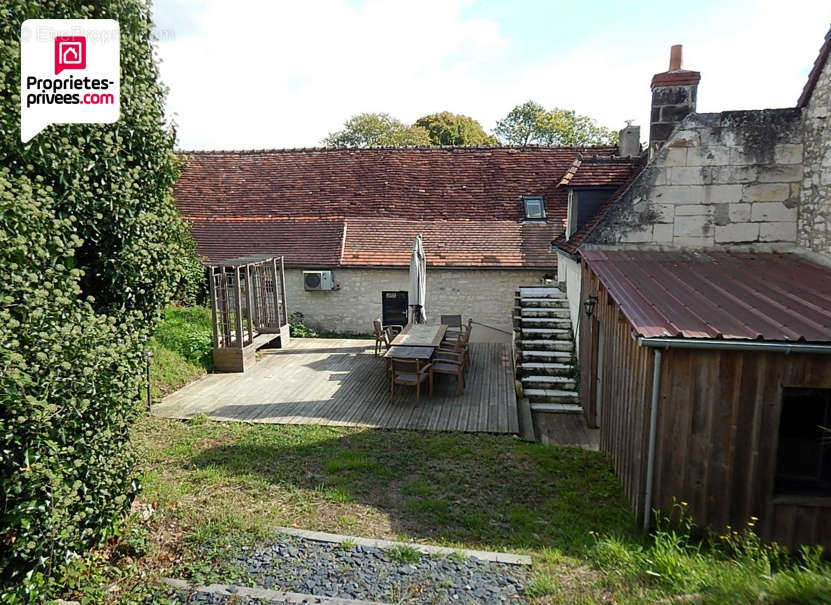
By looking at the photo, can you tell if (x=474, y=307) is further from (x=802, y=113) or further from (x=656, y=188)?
(x=802, y=113)

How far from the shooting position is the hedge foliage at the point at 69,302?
3.44m

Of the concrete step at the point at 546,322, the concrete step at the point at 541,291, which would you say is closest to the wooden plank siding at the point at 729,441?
the concrete step at the point at 546,322

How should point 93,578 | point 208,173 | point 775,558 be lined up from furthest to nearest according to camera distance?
point 208,173 → point 775,558 → point 93,578

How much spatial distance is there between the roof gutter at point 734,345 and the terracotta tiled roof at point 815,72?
5.06 m

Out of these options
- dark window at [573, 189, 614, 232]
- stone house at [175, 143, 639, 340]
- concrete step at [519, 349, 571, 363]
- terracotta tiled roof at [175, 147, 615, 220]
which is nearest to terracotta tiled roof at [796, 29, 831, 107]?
dark window at [573, 189, 614, 232]

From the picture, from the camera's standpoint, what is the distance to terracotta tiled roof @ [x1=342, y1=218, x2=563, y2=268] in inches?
631

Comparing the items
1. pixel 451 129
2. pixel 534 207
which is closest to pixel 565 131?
pixel 451 129

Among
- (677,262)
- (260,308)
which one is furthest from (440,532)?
(260,308)

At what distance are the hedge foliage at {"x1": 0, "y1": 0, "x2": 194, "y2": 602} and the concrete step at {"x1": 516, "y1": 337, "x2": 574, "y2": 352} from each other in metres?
7.64

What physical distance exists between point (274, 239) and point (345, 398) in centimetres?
940

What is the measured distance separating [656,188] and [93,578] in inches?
342

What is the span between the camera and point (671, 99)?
9031 millimetres

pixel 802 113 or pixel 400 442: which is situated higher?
pixel 802 113

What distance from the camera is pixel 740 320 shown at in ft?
16.5
